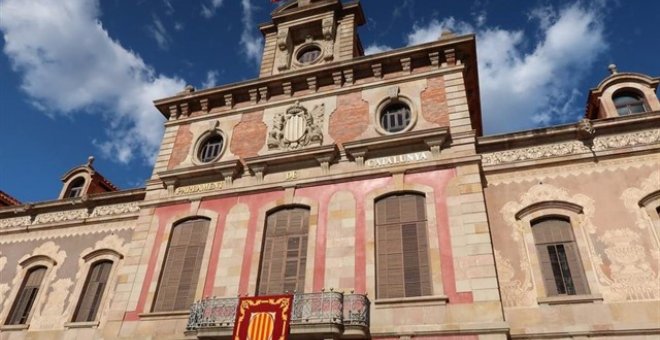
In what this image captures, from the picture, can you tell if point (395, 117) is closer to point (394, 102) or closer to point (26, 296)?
point (394, 102)

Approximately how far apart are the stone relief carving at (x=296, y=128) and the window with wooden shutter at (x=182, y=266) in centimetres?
365

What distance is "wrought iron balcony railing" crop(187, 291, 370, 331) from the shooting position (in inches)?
426

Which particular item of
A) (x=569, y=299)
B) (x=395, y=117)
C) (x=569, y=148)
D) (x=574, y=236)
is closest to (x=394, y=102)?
(x=395, y=117)

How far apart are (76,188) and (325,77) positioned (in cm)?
1231

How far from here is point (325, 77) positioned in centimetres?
1656

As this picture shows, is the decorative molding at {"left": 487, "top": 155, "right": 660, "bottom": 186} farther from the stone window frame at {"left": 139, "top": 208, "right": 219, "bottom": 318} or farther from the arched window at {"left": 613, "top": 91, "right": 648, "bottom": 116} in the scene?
the stone window frame at {"left": 139, "top": 208, "right": 219, "bottom": 318}

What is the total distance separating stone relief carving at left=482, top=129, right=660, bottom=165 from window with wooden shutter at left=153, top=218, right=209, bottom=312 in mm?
9325

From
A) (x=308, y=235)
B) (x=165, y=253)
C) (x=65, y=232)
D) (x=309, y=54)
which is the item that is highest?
(x=309, y=54)

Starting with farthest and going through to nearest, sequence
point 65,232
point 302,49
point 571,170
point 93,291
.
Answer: point 302,49
point 65,232
point 93,291
point 571,170

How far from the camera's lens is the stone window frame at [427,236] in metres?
11.2

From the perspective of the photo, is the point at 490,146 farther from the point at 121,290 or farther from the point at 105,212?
the point at 105,212

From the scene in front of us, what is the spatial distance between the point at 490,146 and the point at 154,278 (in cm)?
1113

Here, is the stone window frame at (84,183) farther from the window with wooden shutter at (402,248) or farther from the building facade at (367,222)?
the window with wooden shutter at (402,248)

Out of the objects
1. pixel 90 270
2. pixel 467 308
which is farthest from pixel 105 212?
pixel 467 308
